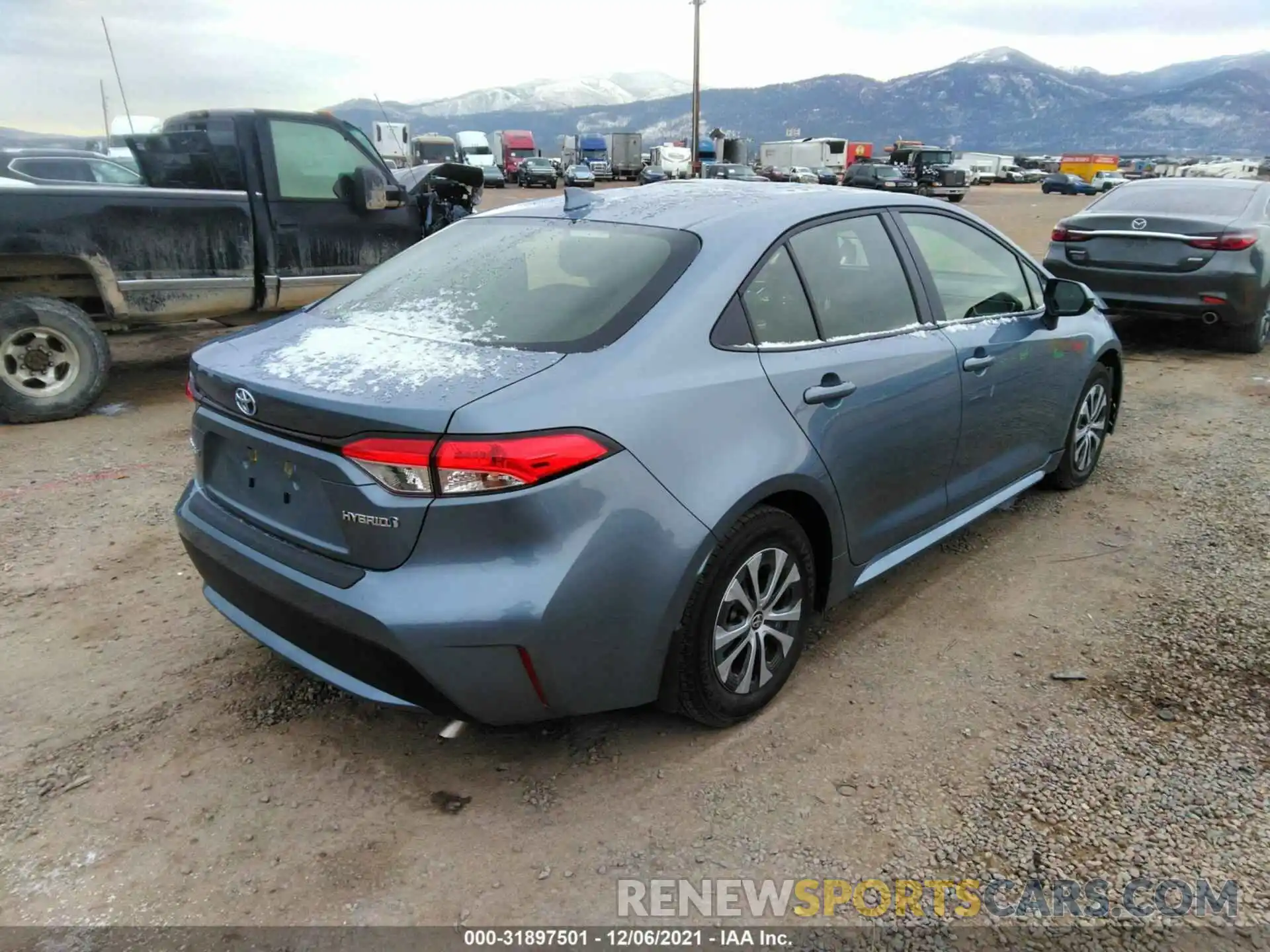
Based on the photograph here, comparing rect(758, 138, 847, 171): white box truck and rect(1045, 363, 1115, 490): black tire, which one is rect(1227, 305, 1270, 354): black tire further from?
rect(758, 138, 847, 171): white box truck

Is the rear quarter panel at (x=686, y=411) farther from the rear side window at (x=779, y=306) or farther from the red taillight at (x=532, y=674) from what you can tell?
the red taillight at (x=532, y=674)

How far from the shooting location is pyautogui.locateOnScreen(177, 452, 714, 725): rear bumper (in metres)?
2.13

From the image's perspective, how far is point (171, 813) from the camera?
2.41 metres

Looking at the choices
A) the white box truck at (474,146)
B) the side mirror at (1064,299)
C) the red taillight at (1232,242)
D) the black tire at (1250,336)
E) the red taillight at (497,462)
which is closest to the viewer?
the red taillight at (497,462)

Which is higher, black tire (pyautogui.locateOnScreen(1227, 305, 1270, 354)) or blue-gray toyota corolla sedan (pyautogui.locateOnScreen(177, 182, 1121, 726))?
blue-gray toyota corolla sedan (pyautogui.locateOnScreen(177, 182, 1121, 726))

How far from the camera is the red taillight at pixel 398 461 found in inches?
82.6

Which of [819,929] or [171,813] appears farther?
[171,813]

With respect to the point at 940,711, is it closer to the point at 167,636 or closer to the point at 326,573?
the point at 326,573

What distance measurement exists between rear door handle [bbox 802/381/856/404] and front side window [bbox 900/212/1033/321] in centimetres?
86

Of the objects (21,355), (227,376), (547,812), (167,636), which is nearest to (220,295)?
(21,355)

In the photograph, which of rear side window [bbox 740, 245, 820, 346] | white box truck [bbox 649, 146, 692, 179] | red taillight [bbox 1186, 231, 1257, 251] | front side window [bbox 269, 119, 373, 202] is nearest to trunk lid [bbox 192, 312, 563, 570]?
rear side window [bbox 740, 245, 820, 346]

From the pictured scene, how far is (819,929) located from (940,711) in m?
1.03

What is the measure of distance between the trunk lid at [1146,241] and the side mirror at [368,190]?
6.03 metres

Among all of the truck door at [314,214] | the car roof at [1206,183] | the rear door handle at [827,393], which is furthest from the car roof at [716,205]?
the car roof at [1206,183]
